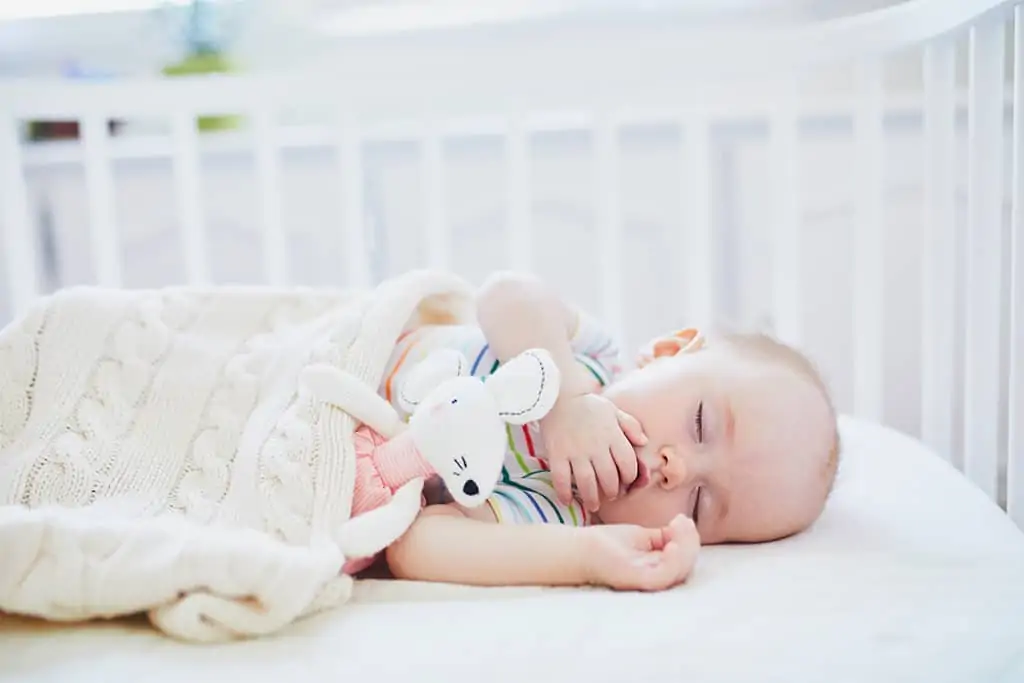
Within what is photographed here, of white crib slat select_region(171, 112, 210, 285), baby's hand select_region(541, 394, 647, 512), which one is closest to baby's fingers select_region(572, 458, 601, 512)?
baby's hand select_region(541, 394, 647, 512)

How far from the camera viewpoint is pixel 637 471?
2.64ft

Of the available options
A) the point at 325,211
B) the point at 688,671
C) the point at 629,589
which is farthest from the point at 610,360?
the point at 325,211

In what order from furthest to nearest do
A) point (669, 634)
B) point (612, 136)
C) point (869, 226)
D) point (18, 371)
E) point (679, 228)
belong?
point (679, 228) → point (612, 136) → point (869, 226) → point (18, 371) → point (669, 634)

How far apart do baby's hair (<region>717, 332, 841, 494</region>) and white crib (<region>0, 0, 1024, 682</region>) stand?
5 cm

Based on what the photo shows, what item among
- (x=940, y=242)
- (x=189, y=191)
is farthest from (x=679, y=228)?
(x=189, y=191)

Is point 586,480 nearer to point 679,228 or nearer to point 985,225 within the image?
point 985,225

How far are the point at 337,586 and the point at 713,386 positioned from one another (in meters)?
0.33

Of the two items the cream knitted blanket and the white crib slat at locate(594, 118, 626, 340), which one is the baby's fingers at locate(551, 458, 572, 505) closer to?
the cream knitted blanket

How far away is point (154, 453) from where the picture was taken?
2.73 ft

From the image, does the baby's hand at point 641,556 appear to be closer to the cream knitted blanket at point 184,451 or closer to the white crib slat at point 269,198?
the cream knitted blanket at point 184,451

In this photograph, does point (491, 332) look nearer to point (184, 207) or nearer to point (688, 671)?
point (688, 671)

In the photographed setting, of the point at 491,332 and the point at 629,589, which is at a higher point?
the point at 491,332

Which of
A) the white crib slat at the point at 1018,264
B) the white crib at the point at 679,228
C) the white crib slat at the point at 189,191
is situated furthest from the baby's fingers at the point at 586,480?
the white crib slat at the point at 189,191

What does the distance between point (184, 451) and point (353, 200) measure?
0.55 m
